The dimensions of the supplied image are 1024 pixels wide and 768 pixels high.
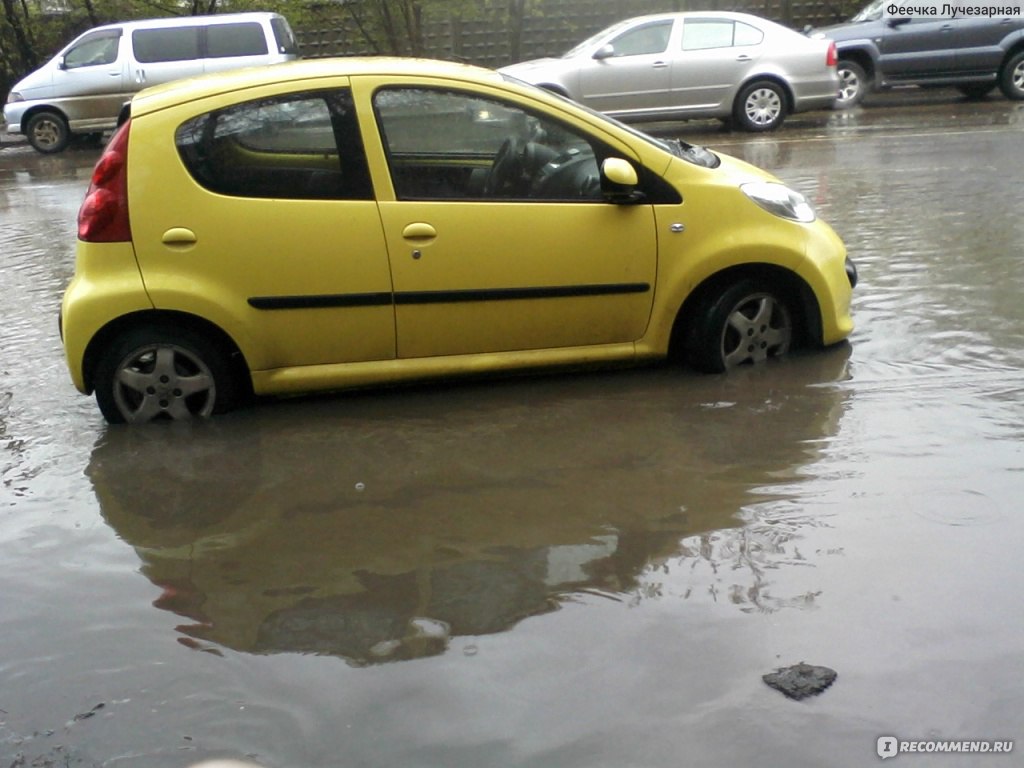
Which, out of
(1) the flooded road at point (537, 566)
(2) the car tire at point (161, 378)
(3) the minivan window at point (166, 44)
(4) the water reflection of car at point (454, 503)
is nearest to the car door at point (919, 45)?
(3) the minivan window at point (166, 44)

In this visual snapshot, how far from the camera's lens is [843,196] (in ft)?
35.0

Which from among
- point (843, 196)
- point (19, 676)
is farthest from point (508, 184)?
point (843, 196)

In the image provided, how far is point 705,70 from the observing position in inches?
642

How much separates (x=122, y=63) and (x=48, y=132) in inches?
69.1

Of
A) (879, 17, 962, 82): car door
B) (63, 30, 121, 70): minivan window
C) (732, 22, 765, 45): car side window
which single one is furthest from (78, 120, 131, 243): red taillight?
(879, 17, 962, 82): car door

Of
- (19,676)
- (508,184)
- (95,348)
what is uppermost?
(508,184)

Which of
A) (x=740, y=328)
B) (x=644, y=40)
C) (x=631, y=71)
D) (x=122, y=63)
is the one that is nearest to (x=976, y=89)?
(x=644, y=40)

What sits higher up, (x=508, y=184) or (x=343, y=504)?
(x=508, y=184)

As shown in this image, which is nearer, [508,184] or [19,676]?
[19,676]

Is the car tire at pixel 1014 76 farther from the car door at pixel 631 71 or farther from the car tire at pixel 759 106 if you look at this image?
the car door at pixel 631 71

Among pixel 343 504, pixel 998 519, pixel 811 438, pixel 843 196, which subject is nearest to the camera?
pixel 998 519

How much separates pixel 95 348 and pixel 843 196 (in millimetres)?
7248

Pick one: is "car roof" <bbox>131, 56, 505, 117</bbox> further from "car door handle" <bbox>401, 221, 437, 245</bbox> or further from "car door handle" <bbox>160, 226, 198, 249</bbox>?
"car door handle" <bbox>401, 221, 437, 245</bbox>

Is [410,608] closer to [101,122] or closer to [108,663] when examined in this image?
[108,663]
